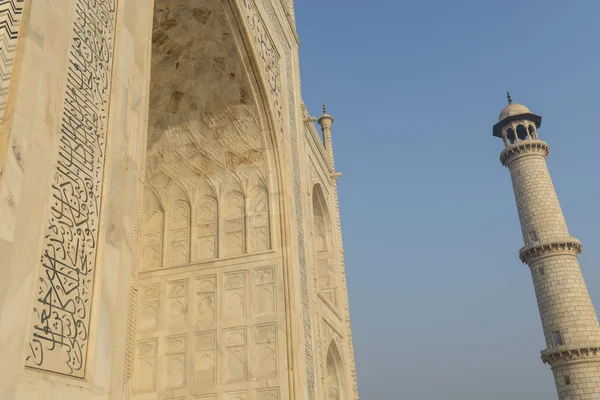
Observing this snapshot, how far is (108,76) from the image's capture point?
386cm

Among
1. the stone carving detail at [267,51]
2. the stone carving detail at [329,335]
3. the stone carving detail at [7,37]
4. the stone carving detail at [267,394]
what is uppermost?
the stone carving detail at [267,51]

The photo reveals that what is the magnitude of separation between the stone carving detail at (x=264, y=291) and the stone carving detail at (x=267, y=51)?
232 centimetres

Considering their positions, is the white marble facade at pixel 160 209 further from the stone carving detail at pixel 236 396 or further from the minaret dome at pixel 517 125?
the minaret dome at pixel 517 125

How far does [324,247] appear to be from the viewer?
13984 millimetres

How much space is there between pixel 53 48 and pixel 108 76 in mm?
602

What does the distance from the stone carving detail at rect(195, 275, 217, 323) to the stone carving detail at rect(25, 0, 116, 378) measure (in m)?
4.82

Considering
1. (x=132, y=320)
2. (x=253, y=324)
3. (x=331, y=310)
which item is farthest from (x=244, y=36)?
(x=331, y=310)

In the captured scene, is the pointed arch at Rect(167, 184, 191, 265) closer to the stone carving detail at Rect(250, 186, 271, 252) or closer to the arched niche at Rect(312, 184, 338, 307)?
the stone carving detail at Rect(250, 186, 271, 252)

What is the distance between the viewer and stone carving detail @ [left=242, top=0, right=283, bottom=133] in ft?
26.9

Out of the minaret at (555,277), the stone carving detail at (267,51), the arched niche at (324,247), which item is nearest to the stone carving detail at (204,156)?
the stone carving detail at (267,51)

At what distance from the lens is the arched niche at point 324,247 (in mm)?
13406

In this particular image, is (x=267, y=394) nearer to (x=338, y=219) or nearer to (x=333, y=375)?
(x=333, y=375)

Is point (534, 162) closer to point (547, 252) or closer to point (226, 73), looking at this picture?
point (547, 252)

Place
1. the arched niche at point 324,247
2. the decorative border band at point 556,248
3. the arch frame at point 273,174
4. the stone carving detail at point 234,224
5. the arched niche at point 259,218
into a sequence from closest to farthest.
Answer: the arch frame at point 273,174 < the arched niche at point 259,218 < the stone carving detail at point 234,224 < the arched niche at point 324,247 < the decorative border band at point 556,248
